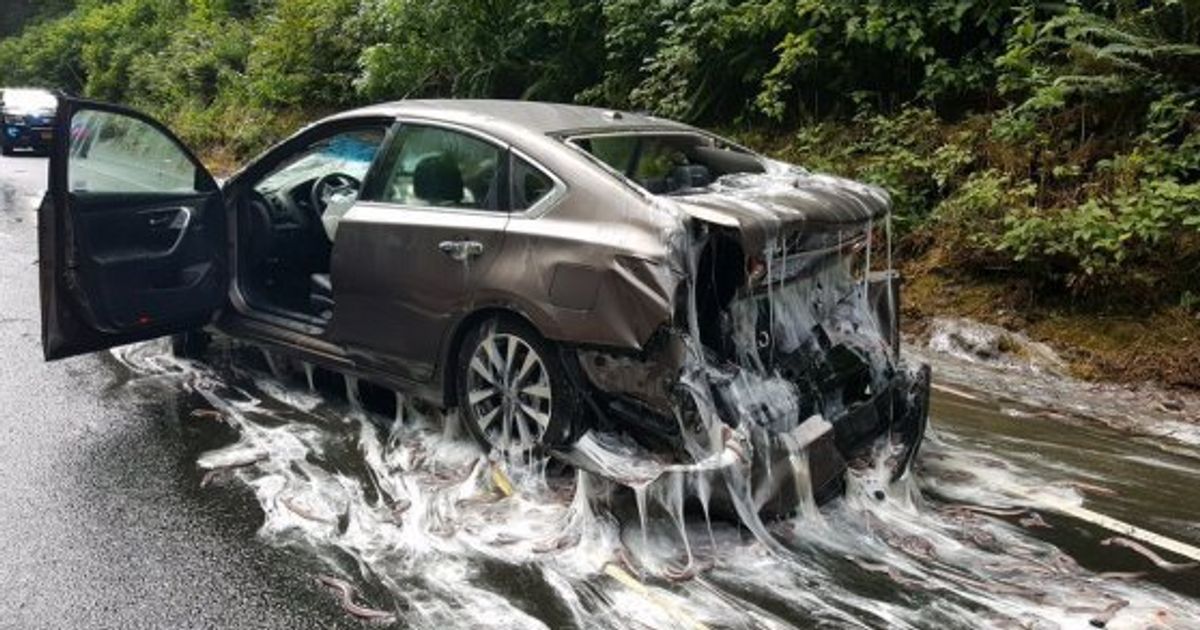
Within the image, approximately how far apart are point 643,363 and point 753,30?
6633 millimetres

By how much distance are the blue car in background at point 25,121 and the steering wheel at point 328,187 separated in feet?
64.4

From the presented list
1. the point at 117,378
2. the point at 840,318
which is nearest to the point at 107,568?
the point at 117,378

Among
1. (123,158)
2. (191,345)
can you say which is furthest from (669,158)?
(191,345)

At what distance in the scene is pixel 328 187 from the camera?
603 centimetres

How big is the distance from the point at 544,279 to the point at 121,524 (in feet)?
6.55

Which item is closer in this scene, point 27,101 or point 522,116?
point 522,116

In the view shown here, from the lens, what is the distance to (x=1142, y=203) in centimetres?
676

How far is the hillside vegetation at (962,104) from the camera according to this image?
673cm

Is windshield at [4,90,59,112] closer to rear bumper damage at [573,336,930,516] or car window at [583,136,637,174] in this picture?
car window at [583,136,637,174]

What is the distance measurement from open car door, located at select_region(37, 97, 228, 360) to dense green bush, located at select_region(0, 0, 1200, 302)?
5.28 meters

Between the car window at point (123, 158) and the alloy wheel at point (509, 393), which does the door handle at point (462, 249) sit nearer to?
the alloy wheel at point (509, 393)

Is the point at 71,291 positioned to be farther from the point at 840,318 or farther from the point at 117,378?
the point at 840,318

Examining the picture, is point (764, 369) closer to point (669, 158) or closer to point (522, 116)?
point (669, 158)

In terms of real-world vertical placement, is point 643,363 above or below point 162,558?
above
